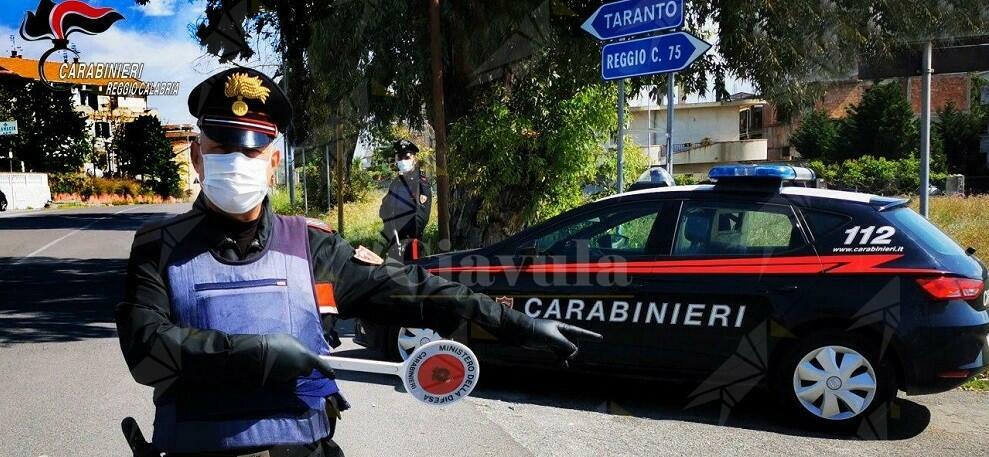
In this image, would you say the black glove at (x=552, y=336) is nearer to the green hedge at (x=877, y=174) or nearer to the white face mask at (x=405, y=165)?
the white face mask at (x=405, y=165)

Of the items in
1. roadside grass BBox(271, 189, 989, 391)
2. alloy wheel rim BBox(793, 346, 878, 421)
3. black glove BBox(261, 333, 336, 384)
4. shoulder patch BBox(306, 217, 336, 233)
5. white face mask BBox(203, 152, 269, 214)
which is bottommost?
alloy wheel rim BBox(793, 346, 878, 421)

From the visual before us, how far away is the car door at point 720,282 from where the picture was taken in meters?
4.97

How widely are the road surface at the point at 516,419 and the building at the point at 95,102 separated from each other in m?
60.9

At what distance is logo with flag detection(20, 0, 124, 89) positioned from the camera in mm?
17797

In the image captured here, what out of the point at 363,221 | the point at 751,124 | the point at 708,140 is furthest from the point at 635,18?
the point at 751,124

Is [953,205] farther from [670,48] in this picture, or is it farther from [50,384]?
[50,384]

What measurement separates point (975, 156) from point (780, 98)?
3306cm

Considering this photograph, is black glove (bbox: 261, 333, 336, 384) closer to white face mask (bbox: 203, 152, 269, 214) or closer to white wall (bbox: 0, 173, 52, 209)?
white face mask (bbox: 203, 152, 269, 214)

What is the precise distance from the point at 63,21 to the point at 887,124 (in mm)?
36163

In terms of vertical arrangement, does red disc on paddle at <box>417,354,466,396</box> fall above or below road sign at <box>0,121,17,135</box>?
below

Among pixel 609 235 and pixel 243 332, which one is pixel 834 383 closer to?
pixel 609 235

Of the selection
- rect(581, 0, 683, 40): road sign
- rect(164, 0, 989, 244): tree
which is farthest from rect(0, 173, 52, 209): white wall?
rect(581, 0, 683, 40): road sign

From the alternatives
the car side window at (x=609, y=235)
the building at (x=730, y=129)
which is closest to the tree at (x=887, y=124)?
the building at (x=730, y=129)

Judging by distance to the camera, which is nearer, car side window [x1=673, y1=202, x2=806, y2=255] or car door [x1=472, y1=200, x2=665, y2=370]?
car side window [x1=673, y1=202, x2=806, y2=255]
